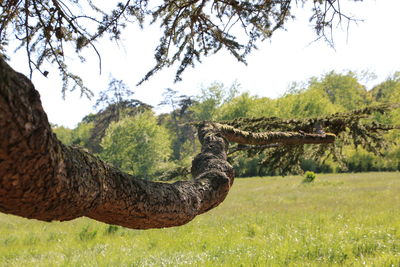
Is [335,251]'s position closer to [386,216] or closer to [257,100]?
[386,216]

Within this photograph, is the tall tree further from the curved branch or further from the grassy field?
the grassy field

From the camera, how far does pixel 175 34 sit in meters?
4.34

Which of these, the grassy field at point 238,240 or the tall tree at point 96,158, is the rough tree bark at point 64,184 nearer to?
the tall tree at point 96,158

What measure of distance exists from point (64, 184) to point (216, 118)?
3766 cm

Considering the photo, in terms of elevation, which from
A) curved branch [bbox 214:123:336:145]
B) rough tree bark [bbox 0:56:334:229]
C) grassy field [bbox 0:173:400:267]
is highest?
curved branch [bbox 214:123:336:145]

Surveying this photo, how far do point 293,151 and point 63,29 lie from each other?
406 cm

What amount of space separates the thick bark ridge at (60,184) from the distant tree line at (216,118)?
16.4m

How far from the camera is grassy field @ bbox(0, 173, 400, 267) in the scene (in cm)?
667

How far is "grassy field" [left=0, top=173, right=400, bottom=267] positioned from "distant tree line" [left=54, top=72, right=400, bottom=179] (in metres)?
6.80

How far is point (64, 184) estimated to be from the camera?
3.73 ft

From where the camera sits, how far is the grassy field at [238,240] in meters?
6.67

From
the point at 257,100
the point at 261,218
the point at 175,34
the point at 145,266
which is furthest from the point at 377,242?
the point at 257,100

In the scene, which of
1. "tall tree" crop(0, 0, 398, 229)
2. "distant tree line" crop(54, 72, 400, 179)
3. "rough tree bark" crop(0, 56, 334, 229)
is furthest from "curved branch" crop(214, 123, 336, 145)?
"distant tree line" crop(54, 72, 400, 179)

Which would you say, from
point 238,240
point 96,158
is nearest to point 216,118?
point 238,240
